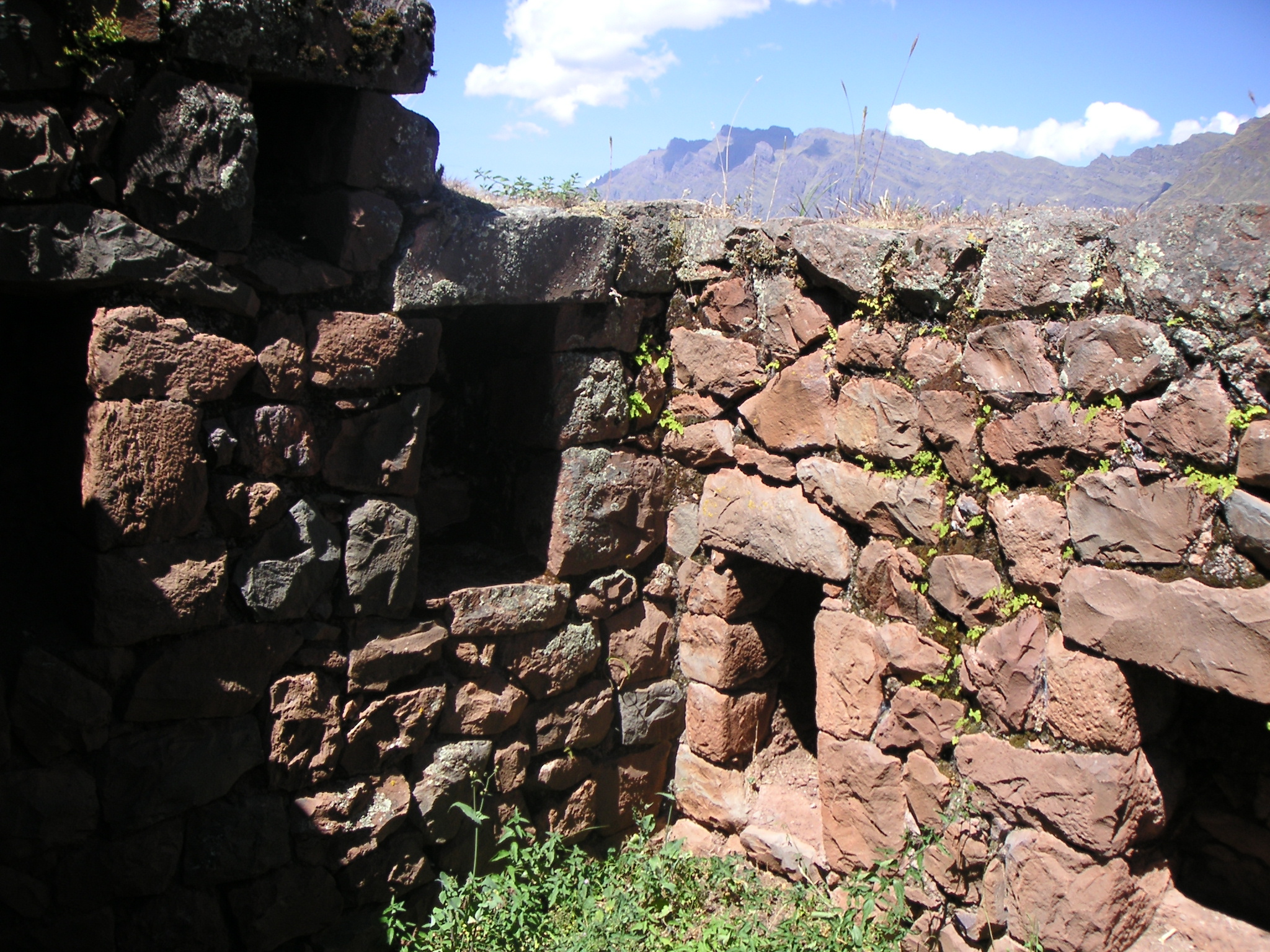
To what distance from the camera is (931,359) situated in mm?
2627

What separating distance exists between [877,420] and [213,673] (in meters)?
2.08

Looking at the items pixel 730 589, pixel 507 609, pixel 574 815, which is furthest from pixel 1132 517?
pixel 574 815

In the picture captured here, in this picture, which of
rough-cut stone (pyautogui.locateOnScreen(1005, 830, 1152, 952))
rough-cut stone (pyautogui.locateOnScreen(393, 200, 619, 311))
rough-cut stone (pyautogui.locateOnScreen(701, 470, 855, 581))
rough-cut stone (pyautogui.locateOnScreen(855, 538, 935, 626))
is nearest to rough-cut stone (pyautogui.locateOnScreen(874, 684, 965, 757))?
rough-cut stone (pyautogui.locateOnScreen(855, 538, 935, 626))

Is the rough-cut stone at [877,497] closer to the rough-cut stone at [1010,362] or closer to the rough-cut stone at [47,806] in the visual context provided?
the rough-cut stone at [1010,362]

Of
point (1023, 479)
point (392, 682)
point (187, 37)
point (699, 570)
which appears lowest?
point (392, 682)

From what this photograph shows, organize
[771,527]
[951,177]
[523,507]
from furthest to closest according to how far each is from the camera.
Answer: [951,177] < [523,507] < [771,527]

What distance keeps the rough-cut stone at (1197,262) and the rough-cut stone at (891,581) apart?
3.25 ft

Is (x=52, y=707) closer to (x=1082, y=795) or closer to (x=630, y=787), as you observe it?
(x=630, y=787)

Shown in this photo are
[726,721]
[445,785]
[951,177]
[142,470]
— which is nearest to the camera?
[142,470]

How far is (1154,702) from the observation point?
93.4 inches

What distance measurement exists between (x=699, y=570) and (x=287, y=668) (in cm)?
155

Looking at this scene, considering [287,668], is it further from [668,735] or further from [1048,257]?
[1048,257]

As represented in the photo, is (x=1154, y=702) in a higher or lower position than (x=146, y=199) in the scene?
lower

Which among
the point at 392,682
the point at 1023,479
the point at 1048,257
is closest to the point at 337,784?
the point at 392,682
